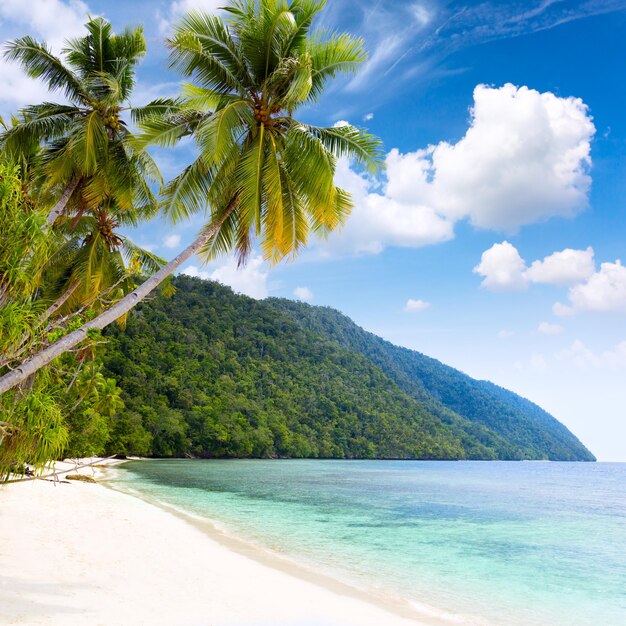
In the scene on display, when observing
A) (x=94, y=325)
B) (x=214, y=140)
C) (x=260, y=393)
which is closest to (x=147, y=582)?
(x=94, y=325)

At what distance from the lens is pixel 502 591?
1079cm

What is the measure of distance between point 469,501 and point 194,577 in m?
26.4

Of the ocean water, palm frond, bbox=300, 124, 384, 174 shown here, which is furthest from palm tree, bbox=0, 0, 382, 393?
the ocean water

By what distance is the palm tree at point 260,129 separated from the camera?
8.39 m

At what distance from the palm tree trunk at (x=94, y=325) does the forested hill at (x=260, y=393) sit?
40.5 metres

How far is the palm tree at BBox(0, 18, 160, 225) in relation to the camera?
9844mm

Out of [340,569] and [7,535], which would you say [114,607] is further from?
[340,569]

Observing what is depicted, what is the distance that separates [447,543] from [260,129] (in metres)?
13.8

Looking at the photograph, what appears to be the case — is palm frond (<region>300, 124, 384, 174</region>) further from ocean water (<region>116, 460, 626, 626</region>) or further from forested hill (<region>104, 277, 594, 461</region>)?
forested hill (<region>104, 277, 594, 461</region>)

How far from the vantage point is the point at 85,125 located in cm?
964

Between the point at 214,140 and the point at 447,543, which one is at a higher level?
the point at 214,140

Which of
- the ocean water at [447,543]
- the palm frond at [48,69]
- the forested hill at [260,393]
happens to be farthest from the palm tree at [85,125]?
the forested hill at [260,393]

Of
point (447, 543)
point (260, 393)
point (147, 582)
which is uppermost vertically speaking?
point (260, 393)

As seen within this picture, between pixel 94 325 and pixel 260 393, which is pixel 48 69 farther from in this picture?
pixel 260 393
